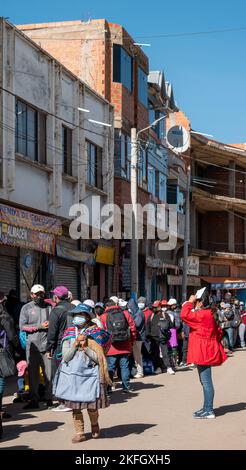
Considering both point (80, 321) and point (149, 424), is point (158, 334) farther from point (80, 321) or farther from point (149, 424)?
point (80, 321)

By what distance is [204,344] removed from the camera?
10.9 metres

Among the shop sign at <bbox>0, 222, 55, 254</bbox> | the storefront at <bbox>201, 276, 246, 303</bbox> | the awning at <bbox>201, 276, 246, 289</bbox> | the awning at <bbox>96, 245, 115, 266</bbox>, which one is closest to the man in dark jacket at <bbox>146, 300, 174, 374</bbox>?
the shop sign at <bbox>0, 222, 55, 254</bbox>

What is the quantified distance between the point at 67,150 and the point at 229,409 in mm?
12945

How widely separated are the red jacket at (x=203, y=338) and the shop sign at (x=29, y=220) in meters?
7.17

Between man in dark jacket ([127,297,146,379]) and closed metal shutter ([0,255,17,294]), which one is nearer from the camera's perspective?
man in dark jacket ([127,297,146,379])

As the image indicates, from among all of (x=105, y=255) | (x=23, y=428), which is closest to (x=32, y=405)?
(x=23, y=428)

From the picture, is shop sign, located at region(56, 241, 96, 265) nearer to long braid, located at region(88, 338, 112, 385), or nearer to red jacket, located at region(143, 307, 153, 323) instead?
red jacket, located at region(143, 307, 153, 323)

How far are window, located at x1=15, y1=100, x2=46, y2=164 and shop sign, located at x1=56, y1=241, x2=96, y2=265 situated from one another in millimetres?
2531

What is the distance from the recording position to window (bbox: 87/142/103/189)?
25406 mm

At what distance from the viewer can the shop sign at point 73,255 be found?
22.3 meters

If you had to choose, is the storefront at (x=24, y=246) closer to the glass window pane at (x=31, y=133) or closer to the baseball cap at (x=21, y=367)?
the glass window pane at (x=31, y=133)

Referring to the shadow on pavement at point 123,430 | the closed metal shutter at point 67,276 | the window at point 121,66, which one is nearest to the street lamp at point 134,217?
the closed metal shutter at point 67,276
